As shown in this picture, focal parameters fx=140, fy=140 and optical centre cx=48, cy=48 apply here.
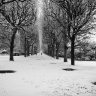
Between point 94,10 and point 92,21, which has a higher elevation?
point 94,10

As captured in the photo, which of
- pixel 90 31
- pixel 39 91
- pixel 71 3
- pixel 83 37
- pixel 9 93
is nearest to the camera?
pixel 9 93

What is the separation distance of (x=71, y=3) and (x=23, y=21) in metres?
9.58

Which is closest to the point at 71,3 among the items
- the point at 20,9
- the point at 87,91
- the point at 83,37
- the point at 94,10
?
the point at 94,10

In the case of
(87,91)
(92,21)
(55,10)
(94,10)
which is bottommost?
(87,91)

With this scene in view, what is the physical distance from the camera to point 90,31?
60.2 feet

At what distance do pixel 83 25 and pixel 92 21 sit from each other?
1.24 metres

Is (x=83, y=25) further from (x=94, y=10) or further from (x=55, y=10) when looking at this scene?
(x=55, y=10)

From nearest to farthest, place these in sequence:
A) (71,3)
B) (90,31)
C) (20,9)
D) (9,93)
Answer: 1. (9,93)
2. (71,3)
3. (90,31)
4. (20,9)

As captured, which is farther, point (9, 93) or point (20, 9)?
point (20, 9)

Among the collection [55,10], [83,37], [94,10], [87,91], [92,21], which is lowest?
[87,91]

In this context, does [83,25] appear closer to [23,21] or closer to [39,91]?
[23,21]

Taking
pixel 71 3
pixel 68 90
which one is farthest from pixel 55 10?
pixel 68 90

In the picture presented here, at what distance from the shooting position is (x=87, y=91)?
657 cm

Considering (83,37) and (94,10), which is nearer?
(94,10)
